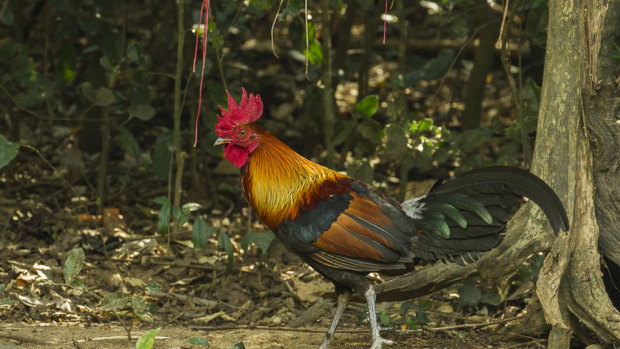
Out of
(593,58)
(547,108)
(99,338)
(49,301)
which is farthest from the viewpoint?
(49,301)

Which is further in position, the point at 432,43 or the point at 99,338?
the point at 432,43

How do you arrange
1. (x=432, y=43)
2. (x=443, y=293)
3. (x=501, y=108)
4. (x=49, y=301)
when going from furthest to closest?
(x=432, y=43)
(x=501, y=108)
(x=443, y=293)
(x=49, y=301)

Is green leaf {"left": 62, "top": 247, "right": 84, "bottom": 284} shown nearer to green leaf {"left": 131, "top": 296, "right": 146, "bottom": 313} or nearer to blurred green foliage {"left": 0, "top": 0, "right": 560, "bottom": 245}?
A: green leaf {"left": 131, "top": 296, "right": 146, "bottom": 313}

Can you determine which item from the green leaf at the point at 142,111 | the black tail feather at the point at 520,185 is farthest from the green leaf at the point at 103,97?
the black tail feather at the point at 520,185

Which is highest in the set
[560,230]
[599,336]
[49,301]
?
[560,230]

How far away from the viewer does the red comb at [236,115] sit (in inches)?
181

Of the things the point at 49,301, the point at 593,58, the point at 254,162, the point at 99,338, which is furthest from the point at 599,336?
the point at 49,301

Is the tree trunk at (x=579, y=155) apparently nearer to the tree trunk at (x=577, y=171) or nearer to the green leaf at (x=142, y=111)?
the tree trunk at (x=577, y=171)

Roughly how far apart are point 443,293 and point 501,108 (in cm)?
369

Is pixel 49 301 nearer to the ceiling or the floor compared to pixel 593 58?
nearer to the floor

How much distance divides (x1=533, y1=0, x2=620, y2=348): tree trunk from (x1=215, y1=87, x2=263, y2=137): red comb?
1733 mm

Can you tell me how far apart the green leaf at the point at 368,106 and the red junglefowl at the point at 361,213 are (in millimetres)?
1508

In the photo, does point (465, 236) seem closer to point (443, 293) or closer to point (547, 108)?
point (547, 108)

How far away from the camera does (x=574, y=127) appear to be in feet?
13.9
